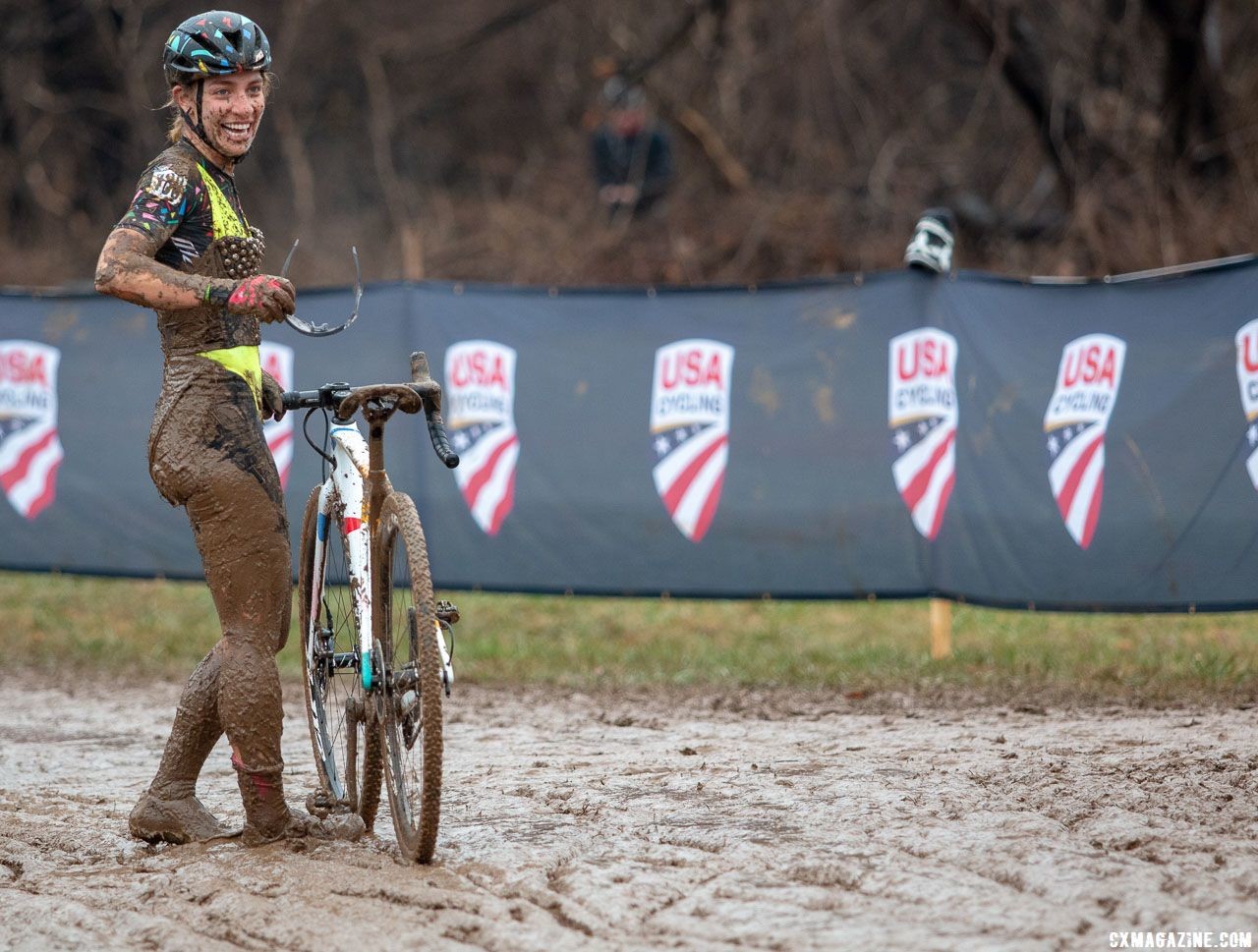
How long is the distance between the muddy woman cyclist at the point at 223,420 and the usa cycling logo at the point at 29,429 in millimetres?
5248

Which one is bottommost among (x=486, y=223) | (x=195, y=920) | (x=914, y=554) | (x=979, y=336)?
(x=195, y=920)

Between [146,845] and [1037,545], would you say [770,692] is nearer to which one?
[1037,545]

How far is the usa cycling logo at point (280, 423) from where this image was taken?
905 cm

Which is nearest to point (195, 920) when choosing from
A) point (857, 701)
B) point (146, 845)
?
point (146, 845)

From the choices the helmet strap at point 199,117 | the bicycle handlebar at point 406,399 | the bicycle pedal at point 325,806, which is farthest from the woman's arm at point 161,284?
the bicycle pedal at point 325,806

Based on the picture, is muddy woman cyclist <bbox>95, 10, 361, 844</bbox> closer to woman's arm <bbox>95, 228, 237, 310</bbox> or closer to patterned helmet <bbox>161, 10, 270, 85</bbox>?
patterned helmet <bbox>161, 10, 270, 85</bbox>

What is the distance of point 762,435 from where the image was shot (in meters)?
8.34

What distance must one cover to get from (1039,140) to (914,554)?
8210 millimetres

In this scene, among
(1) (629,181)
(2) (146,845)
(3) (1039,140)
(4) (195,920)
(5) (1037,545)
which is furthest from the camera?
(1) (629,181)

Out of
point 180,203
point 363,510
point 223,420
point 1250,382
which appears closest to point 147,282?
point 180,203

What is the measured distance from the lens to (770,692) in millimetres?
7418

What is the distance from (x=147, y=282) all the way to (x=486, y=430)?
14.9ft

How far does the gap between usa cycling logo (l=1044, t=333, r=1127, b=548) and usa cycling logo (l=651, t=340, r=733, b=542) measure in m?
1.71

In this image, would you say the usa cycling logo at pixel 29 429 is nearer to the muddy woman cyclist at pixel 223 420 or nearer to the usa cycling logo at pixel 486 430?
the usa cycling logo at pixel 486 430
